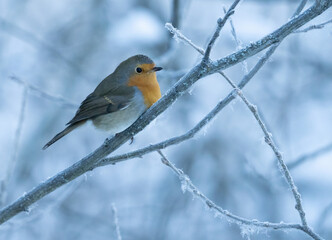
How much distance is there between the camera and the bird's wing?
11.6 ft

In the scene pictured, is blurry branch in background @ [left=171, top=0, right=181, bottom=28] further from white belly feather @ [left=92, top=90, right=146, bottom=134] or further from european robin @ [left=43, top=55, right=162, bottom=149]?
white belly feather @ [left=92, top=90, right=146, bottom=134]

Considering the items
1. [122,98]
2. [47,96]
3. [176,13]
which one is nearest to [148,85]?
[122,98]

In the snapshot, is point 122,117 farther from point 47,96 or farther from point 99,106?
point 47,96

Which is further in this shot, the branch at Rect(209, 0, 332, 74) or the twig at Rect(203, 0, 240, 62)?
the branch at Rect(209, 0, 332, 74)

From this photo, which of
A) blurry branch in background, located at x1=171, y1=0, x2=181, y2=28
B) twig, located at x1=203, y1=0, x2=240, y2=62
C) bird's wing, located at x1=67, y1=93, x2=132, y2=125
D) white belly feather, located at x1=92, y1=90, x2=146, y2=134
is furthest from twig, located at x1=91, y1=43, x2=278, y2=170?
blurry branch in background, located at x1=171, y1=0, x2=181, y2=28

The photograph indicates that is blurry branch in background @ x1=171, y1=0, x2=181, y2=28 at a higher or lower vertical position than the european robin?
higher

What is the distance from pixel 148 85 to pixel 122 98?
0.21m

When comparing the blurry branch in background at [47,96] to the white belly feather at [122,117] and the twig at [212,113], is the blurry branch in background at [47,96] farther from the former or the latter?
the twig at [212,113]

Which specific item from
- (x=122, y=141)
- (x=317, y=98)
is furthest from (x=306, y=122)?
(x=122, y=141)

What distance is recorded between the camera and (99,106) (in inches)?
144

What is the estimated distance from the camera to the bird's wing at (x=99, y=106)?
11.6 feet

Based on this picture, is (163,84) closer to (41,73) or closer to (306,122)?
(306,122)

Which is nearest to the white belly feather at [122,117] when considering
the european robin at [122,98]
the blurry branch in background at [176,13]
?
the european robin at [122,98]

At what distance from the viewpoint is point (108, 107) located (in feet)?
11.9
